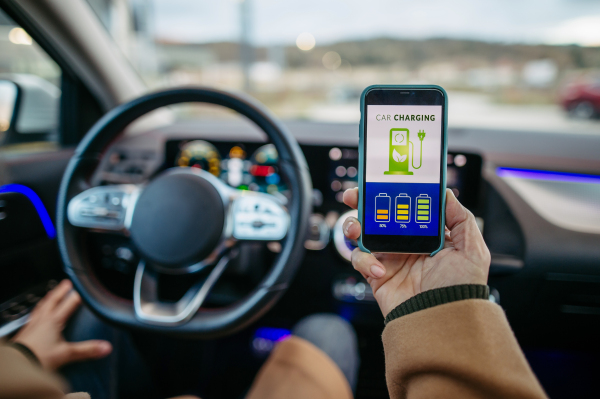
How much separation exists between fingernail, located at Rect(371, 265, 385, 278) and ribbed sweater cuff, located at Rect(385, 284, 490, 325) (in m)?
0.07

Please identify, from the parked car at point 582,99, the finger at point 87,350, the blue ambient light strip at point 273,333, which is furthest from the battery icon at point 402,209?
the parked car at point 582,99

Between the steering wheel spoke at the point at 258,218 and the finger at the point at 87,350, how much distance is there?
23.9 inches

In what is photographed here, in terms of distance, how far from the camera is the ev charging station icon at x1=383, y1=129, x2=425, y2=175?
74cm

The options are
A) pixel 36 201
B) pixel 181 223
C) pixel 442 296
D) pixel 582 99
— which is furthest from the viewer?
pixel 582 99

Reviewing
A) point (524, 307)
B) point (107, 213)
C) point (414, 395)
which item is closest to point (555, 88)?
point (524, 307)

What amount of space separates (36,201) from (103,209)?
32 cm

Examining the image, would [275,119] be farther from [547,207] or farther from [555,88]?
[555,88]

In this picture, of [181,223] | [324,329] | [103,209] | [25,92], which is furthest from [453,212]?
[25,92]

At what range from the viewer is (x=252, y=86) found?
1.99 m

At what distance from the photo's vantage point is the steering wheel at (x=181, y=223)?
42.0 inches

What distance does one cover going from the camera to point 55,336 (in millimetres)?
1227

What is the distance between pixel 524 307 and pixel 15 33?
6.20 feet

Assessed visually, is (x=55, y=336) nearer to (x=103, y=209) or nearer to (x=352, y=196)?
(x=103, y=209)

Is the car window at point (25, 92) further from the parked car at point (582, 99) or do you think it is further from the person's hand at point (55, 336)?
the parked car at point (582, 99)
